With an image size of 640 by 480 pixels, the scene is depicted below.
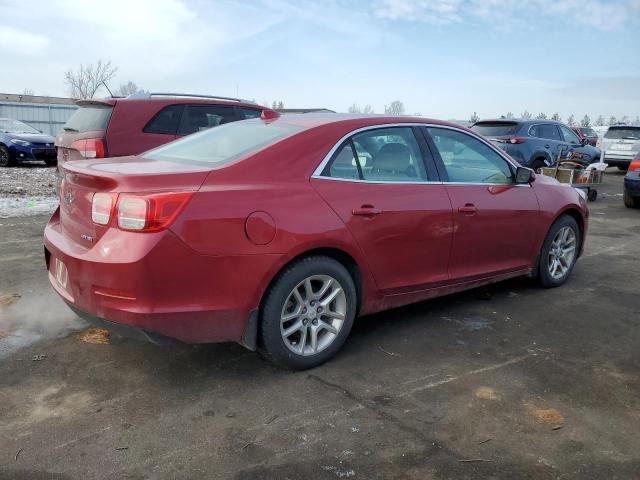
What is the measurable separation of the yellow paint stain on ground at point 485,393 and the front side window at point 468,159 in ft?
5.27

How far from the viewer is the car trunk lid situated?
9.73 feet

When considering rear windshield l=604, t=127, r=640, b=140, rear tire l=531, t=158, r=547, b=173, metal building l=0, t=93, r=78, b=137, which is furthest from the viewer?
metal building l=0, t=93, r=78, b=137

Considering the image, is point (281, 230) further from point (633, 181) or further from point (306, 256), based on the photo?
point (633, 181)

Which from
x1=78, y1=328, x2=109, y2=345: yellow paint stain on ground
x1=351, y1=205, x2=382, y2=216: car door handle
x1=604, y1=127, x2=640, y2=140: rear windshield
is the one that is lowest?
x1=78, y1=328, x2=109, y2=345: yellow paint stain on ground

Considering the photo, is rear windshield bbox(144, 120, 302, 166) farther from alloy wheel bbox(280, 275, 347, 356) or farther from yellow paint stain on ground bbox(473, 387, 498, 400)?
yellow paint stain on ground bbox(473, 387, 498, 400)

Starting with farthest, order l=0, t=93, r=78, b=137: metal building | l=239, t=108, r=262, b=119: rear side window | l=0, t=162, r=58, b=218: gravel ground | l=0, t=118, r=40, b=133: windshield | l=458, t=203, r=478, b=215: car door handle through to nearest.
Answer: l=0, t=93, r=78, b=137: metal building, l=0, t=118, r=40, b=133: windshield, l=0, t=162, r=58, b=218: gravel ground, l=239, t=108, r=262, b=119: rear side window, l=458, t=203, r=478, b=215: car door handle

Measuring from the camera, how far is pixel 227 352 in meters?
3.74

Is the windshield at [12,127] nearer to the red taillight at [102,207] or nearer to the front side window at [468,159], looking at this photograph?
the red taillight at [102,207]

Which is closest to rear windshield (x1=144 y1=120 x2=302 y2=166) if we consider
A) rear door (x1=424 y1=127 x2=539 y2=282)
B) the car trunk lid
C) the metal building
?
the car trunk lid

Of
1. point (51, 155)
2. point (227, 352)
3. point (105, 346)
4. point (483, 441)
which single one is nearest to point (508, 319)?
point (483, 441)

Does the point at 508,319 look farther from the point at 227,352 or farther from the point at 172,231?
the point at 172,231

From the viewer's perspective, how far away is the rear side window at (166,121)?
22.8 ft

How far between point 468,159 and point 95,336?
10.0ft

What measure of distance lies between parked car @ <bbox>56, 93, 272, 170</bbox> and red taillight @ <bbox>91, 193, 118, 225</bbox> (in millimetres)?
3832
